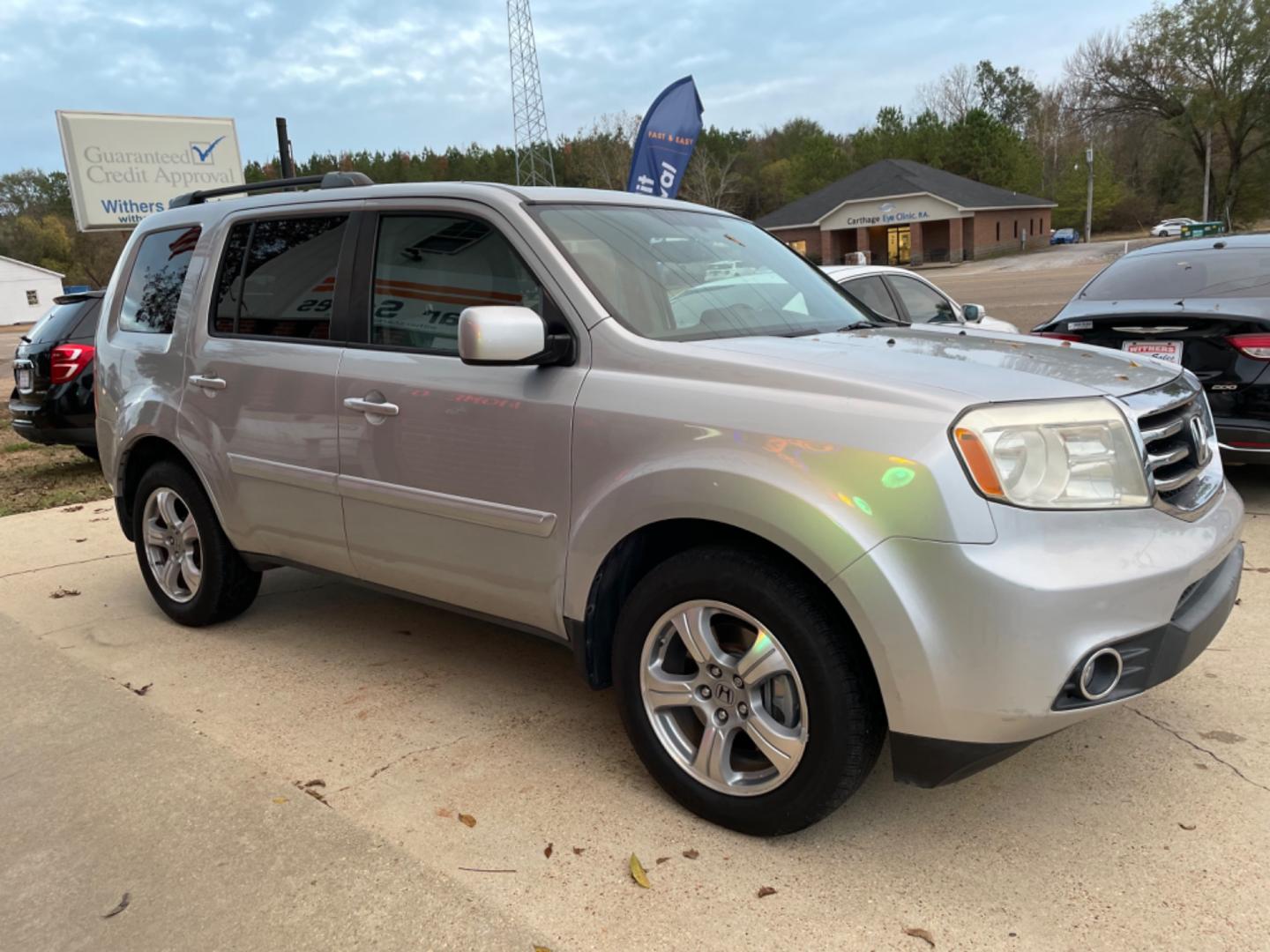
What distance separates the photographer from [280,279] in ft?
13.0

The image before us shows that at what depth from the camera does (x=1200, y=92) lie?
5850 centimetres

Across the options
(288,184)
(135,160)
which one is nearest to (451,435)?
(288,184)

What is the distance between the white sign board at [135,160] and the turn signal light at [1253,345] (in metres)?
22.4

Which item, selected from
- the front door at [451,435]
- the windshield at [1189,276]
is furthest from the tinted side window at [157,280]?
the windshield at [1189,276]

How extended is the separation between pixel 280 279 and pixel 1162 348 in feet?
15.2

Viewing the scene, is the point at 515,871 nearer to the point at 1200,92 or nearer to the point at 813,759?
the point at 813,759

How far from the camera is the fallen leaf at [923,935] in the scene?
7.59ft

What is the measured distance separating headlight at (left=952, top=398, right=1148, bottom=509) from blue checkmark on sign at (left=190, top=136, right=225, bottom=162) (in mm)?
26181

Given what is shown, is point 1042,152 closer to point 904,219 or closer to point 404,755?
point 904,219

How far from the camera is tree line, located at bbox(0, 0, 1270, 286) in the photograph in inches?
2286

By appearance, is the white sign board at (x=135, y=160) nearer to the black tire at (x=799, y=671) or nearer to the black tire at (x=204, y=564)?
the black tire at (x=204, y=564)

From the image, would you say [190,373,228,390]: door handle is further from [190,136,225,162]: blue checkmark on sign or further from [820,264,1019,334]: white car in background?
[190,136,225,162]: blue checkmark on sign

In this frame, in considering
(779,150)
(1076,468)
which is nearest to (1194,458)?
(1076,468)

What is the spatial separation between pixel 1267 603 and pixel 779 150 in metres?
92.0
